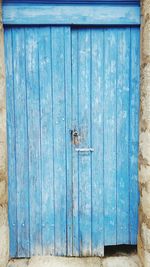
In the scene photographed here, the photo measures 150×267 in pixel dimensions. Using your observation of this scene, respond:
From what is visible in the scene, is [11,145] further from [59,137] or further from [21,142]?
[59,137]

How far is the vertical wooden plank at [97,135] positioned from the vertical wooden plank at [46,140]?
16.2 inches

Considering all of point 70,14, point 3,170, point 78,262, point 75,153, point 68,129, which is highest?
point 70,14

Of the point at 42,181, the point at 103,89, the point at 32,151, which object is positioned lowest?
the point at 42,181

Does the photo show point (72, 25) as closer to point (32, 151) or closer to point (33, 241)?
point (32, 151)

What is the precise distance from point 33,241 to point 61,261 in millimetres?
337

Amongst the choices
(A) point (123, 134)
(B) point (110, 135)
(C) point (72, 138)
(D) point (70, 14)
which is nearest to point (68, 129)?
(C) point (72, 138)

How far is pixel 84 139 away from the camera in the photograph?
2.85 meters

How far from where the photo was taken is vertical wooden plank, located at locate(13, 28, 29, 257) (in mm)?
2771

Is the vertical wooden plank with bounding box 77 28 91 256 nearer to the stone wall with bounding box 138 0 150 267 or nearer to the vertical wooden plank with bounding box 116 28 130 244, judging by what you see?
the vertical wooden plank with bounding box 116 28 130 244

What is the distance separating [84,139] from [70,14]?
3.88ft

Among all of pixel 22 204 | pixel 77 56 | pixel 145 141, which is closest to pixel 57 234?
pixel 22 204

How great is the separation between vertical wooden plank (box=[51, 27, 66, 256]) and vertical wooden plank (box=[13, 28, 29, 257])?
289 mm

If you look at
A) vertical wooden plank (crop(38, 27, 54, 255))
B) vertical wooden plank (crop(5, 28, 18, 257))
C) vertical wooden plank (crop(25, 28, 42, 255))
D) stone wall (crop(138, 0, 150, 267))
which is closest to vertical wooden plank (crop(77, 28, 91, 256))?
vertical wooden plank (crop(38, 27, 54, 255))

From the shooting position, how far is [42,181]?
2857 millimetres
